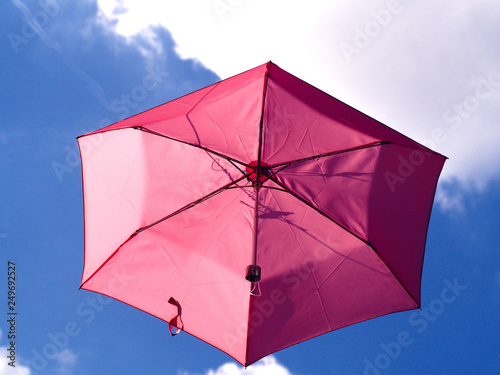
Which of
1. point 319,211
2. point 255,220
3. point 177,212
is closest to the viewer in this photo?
point 255,220

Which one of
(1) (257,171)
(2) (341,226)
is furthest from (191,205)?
(2) (341,226)

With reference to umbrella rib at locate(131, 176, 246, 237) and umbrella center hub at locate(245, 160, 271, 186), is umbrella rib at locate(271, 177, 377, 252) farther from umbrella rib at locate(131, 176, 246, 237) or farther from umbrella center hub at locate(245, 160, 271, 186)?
umbrella rib at locate(131, 176, 246, 237)

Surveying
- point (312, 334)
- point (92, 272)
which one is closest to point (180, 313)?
point (92, 272)

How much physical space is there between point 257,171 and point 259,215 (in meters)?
0.68

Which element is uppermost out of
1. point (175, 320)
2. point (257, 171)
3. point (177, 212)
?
point (257, 171)

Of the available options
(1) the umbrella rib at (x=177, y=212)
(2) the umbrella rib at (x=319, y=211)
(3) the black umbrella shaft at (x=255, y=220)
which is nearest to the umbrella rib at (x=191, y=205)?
(1) the umbrella rib at (x=177, y=212)

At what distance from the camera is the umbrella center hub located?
616 cm

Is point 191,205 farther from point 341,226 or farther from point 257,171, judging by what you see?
point 341,226

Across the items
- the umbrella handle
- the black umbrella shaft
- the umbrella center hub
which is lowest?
the umbrella handle

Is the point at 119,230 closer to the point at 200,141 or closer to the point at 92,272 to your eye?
the point at 92,272

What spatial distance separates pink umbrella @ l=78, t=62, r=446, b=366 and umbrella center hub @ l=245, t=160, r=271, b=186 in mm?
19

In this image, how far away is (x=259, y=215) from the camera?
6.55 meters

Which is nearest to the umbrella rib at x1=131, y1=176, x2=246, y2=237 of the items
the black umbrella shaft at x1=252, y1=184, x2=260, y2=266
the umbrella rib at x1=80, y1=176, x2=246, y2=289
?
the umbrella rib at x1=80, y1=176, x2=246, y2=289

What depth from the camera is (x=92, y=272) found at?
6.55m
